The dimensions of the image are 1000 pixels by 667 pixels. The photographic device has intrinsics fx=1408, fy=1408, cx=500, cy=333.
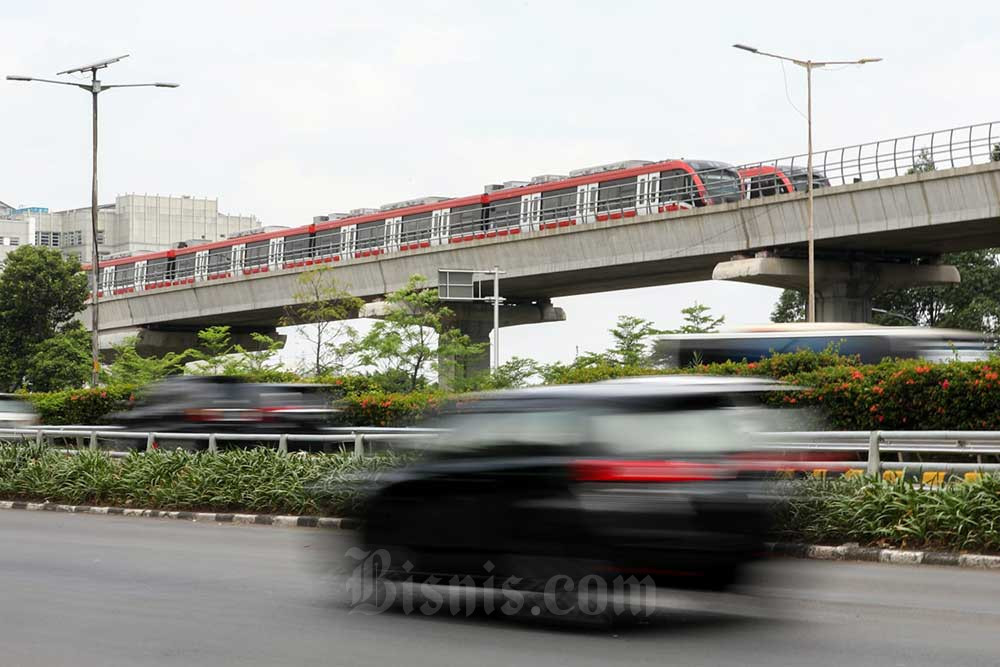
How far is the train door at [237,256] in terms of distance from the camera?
6562 centimetres

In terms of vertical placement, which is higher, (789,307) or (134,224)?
(134,224)

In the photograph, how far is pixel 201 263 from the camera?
67812 millimetres

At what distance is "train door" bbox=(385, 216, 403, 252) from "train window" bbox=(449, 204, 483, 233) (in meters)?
3.18

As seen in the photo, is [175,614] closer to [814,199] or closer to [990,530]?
[990,530]

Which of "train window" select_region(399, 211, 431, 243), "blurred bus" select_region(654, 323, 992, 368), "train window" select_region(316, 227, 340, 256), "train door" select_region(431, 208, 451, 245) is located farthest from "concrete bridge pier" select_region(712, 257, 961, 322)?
"train window" select_region(316, 227, 340, 256)

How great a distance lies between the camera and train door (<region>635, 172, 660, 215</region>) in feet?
155

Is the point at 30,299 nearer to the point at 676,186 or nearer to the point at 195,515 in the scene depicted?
the point at 676,186

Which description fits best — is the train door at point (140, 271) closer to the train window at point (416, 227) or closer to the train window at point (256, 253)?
the train window at point (256, 253)

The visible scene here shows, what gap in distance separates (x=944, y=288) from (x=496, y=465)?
74.4 metres

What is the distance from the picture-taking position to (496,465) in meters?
8.68

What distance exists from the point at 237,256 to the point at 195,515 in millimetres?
48864

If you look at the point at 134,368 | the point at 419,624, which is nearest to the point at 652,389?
the point at 419,624

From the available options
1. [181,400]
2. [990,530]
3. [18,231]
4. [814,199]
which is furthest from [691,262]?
[18,231]

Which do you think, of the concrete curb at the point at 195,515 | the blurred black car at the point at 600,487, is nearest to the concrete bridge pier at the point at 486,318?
the concrete curb at the point at 195,515
